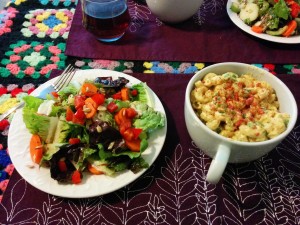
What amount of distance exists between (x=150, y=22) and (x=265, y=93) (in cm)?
63

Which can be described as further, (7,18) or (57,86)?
(7,18)

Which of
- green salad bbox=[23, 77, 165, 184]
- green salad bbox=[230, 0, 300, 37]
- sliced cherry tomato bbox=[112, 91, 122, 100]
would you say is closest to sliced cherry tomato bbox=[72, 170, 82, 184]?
green salad bbox=[23, 77, 165, 184]

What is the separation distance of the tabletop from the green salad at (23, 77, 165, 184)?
0.07 m

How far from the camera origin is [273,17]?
3.74 feet

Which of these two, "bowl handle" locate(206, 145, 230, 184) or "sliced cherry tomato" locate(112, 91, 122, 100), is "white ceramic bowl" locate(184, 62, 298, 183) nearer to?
"bowl handle" locate(206, 145, 230, 184)

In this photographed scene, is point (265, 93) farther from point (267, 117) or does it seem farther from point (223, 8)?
point (223, 8)

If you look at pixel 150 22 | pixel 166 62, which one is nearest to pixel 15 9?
pixel 150 22

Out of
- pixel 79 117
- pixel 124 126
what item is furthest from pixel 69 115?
pixel 124 126

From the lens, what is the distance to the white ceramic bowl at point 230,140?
0.67m

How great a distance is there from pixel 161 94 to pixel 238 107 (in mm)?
294

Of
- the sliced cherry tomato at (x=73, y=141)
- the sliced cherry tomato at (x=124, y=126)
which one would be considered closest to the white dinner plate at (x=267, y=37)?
the sliced cherry tomato at (x=124, y=126)

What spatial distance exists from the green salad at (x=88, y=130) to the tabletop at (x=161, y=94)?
0.24ft

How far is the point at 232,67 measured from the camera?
84cm

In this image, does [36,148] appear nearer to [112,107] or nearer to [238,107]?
[112,107]
